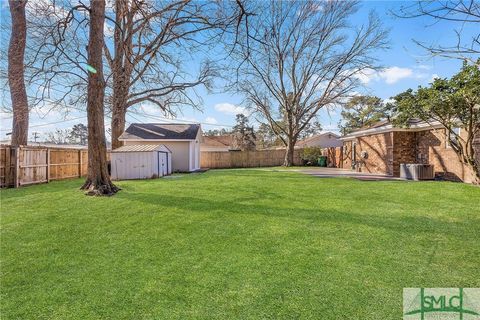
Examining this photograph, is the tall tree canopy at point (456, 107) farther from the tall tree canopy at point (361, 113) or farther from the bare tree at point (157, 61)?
the tall tree canopy at point (361, 113)

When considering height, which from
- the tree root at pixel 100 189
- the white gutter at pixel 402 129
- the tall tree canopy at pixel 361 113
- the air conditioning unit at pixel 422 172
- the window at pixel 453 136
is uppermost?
the tall tree canopy at pixel 361 113

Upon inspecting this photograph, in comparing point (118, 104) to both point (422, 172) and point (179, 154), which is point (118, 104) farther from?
point (422, 172)

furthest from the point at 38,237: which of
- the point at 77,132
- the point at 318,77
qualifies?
the point at 77,132

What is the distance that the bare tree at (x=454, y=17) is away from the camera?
131 inches

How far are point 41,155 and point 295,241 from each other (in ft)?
38.3

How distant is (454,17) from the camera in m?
3.64

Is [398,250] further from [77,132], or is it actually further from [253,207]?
[77,132]

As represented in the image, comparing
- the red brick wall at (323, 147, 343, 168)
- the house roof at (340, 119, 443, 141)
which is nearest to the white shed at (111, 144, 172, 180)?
the house roof at (340, 119, 443, 141)

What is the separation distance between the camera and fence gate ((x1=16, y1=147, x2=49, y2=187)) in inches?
423

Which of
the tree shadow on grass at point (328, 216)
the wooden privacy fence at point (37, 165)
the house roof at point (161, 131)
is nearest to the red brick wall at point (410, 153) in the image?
the tree shadow on grass at point (328, 216)

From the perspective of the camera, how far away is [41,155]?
39.3ft

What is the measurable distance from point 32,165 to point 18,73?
3681 mm

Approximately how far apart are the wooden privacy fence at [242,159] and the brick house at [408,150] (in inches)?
387

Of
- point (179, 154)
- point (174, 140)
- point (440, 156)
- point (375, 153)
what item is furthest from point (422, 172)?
point (174, 140)
